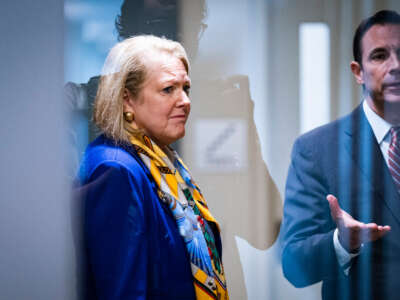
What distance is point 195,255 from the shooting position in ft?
4.19

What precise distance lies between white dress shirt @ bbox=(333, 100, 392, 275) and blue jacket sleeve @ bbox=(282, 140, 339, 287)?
0.09ft

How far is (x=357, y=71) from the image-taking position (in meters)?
1.64

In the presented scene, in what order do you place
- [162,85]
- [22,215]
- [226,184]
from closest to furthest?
[162,85] → [22,215] → [226,184]

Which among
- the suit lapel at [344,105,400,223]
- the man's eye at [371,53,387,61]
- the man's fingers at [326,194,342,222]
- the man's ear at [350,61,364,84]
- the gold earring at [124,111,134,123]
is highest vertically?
the man's eye at [371,53,387,61]

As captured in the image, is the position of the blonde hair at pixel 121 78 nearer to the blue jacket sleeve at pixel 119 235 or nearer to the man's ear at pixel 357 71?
the blue jacket sleeve at pixel 119 235

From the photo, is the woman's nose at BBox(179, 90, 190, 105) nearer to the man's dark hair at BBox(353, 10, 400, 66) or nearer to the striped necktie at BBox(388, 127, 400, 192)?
the man's dark hair at BBox(353, 10, 400, 66)

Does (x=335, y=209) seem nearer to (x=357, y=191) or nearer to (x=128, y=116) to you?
(x=357, y=191)

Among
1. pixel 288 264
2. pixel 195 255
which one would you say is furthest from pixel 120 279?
pixel 288 264

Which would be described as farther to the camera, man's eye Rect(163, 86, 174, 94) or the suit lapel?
the suit lapel

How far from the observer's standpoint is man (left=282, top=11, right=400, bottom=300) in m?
1.60

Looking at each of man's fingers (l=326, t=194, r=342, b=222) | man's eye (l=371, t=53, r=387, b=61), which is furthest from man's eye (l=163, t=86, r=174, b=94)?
man's eye (l=371, t=53, r=387, b=61)

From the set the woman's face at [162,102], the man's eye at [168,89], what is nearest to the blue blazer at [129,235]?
the woman's face at [162,102]

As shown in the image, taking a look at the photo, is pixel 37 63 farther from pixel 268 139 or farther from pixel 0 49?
pixel 268 139

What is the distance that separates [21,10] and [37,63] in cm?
20
